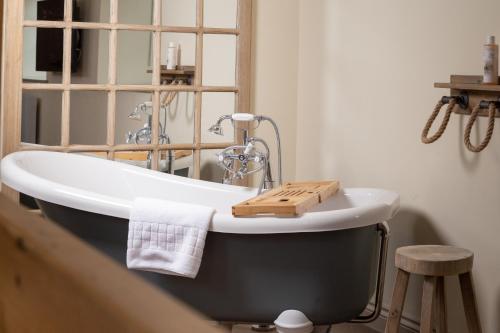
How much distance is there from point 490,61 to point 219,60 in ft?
5.07

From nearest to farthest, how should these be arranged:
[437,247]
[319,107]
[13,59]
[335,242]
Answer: [335,242] → [437,247] → [13,59] → [319,107]

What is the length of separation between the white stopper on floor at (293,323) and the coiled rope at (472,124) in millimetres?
871

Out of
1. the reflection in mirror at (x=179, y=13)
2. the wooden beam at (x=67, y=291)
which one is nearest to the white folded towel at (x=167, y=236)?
the reflection in mirror at (x=179, y=13)

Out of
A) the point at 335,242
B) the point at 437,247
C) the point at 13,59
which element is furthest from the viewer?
the point at 13,59

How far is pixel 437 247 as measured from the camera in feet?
9.55

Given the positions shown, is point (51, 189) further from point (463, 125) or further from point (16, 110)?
point (463, 125)

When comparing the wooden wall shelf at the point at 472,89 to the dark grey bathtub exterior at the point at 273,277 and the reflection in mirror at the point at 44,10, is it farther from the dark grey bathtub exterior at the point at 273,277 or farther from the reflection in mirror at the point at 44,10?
the reflection in mirror at the point at 44,10

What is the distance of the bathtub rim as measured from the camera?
8.68 feet

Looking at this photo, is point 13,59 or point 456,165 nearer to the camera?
point 456,165

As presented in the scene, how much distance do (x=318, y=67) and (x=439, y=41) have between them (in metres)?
0.90

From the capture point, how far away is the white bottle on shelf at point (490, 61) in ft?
9.42

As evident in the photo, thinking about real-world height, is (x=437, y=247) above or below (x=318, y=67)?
below

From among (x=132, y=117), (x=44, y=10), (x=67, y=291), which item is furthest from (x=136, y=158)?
(x=67, y=291)

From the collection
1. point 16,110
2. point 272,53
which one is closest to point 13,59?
point 16,110
